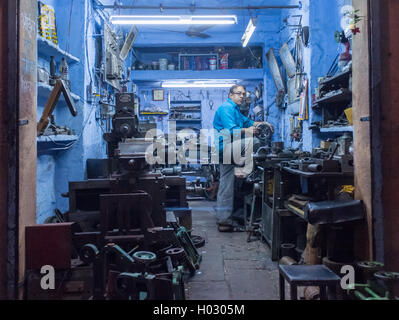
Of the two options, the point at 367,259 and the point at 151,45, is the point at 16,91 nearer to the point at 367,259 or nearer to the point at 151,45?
the point at 367,259

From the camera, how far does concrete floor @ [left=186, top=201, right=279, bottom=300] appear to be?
2.95m

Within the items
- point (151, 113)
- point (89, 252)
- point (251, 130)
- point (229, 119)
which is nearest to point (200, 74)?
point (151, 113)

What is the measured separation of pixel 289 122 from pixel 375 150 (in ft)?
16.8

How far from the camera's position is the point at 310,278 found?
2.07 m

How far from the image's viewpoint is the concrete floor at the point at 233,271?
2.95 metres

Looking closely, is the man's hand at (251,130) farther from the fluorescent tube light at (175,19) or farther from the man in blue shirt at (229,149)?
the fluorescent tube light at (175,19)

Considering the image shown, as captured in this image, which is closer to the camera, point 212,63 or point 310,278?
point 310,278

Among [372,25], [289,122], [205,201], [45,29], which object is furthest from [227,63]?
[372,25]

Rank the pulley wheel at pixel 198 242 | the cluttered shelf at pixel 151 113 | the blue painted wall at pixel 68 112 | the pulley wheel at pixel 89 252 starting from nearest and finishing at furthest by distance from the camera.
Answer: the pulley wheel at pixel 89 252
the pulley wheel at pixel 198 242
the blue painted wall at pixel 68 112
the cluttered shelf at pixel 151 113

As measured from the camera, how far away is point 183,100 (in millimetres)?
10172

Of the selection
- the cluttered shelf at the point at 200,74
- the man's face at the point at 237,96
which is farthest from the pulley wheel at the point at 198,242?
the cluttered shelf at the point at 200,74

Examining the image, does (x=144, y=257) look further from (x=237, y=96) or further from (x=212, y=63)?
(x=212, y=63)

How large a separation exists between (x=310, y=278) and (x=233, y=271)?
1494mm

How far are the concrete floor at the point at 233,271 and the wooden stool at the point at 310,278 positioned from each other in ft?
2.44
